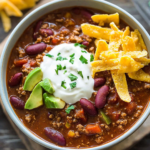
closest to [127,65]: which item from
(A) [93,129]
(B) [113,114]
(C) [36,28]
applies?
(B) [113,114]

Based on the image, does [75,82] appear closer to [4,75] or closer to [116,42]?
[116,42]

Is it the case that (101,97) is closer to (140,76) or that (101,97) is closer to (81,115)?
(81,115)

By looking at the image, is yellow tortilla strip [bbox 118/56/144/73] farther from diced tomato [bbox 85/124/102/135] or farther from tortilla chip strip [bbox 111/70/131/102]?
diced tomato [bbox 85/124/102/135]

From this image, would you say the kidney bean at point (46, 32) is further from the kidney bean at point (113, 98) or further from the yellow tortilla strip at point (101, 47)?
the kidney bean at point (113, 98)

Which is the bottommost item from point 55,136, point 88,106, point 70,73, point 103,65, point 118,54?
point 55,136

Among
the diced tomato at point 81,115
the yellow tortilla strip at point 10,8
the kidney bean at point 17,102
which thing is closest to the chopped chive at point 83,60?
the diced tomato at point 81,115

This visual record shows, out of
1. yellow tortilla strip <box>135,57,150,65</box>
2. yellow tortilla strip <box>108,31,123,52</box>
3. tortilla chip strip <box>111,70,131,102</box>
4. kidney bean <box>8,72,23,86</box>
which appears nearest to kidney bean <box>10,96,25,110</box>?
kidney bean <box>8,72,23,86</box>
